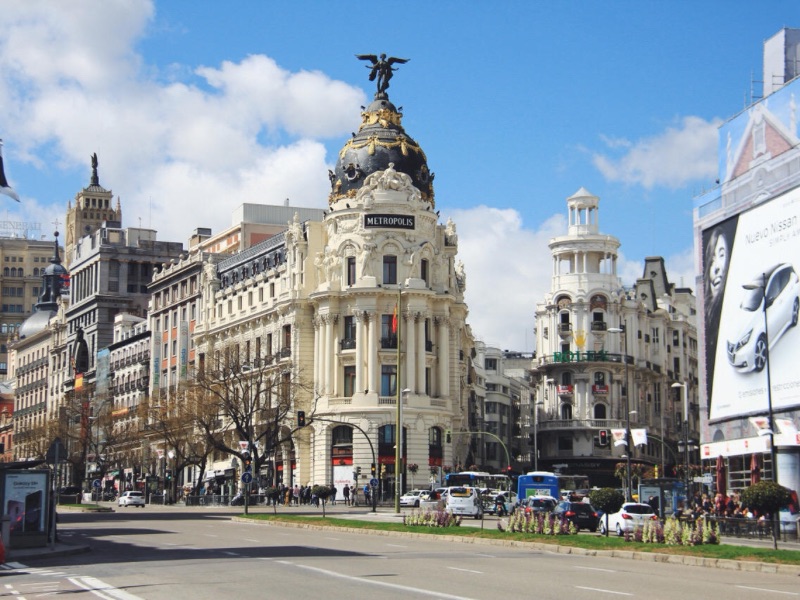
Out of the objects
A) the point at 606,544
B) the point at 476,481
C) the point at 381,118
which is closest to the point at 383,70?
the point at 381,118

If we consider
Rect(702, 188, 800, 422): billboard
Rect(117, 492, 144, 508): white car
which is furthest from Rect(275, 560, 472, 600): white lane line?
Rect(117, 492, 144, 508): white car

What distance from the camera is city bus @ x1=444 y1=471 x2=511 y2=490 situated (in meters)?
80.3

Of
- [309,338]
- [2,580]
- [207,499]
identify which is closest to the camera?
[2,580]

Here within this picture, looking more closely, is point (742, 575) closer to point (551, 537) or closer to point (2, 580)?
point (551, 537)

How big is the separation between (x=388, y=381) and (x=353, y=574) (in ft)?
217

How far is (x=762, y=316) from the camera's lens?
58094 millimetres

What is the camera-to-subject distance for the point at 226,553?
107ft

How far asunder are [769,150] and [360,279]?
37.6m

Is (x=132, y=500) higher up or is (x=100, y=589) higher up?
(x=132, y=500)

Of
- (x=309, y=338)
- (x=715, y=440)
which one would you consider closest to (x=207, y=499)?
(x=309, y=338)

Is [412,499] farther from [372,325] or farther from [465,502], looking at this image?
[372,325]

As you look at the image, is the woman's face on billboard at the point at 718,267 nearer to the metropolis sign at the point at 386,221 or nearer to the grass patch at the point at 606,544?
the grass patch at the point at 606,544

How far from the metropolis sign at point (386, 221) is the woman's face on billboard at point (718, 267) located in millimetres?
31704

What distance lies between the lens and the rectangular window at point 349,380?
92.8 meters
